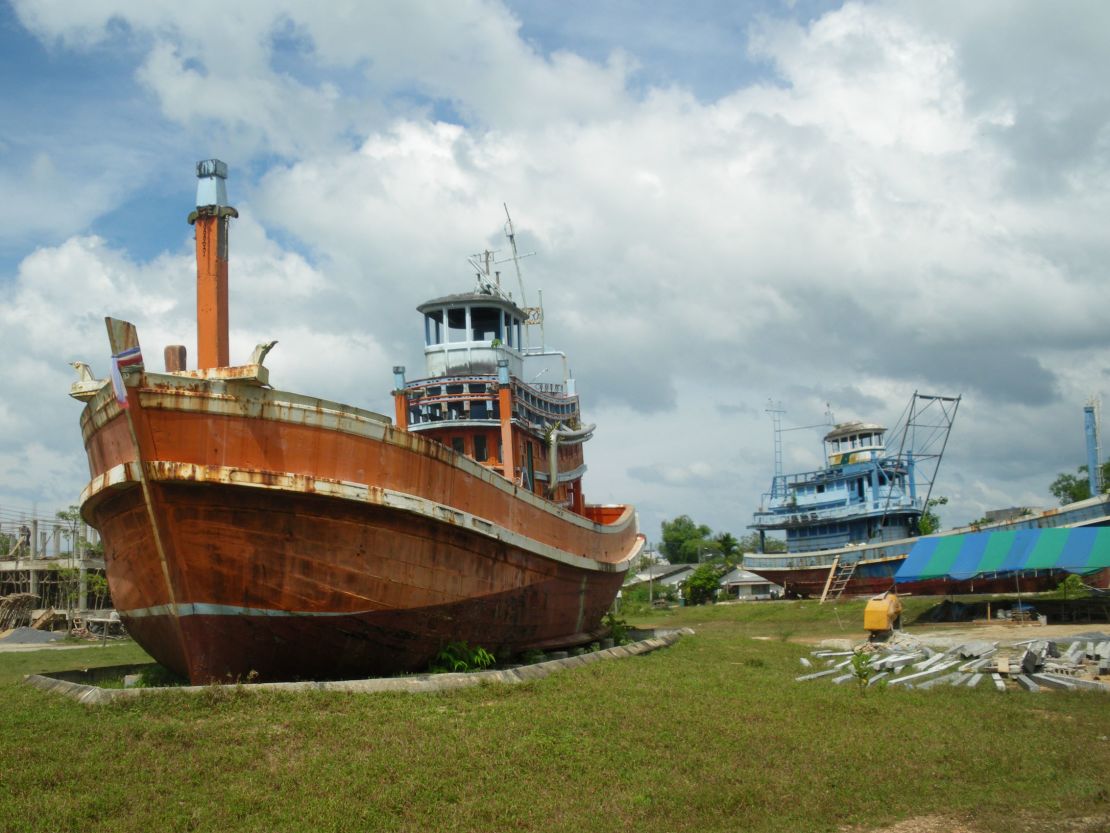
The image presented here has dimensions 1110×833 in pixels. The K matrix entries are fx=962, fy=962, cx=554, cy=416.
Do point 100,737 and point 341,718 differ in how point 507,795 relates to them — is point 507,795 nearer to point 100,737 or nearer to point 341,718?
point 341,718

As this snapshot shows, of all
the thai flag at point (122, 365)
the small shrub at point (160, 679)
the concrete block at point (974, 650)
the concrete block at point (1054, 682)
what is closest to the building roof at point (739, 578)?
the concrete block at point (974, 650)

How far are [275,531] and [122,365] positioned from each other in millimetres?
2176

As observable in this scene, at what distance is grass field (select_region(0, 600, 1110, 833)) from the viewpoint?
20.6 ft

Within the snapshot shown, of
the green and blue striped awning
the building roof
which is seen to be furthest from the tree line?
the green and blue striped awning

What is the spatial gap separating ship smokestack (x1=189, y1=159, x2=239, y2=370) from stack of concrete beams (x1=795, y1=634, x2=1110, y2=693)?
846cm

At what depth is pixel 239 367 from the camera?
961 cm

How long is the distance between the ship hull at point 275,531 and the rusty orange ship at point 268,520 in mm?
18

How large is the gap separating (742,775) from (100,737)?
4.98 m

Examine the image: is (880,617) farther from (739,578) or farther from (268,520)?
(739,578)

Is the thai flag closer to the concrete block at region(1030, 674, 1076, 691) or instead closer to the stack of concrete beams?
the stack of concrete beams

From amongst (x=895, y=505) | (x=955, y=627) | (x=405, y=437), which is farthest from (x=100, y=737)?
(x=895, y=505)

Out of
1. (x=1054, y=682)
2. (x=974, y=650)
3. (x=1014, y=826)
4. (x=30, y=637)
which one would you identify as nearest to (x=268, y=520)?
(x=1014, y=826)

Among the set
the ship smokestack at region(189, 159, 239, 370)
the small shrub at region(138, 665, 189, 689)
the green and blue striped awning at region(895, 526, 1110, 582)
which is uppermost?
the ship smokestack at region(189, 159, 239, 370)

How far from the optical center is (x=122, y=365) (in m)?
9.01
